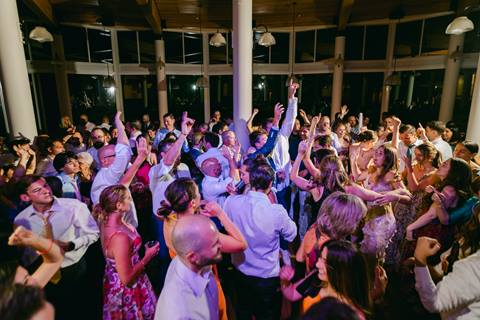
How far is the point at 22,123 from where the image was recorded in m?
4.33

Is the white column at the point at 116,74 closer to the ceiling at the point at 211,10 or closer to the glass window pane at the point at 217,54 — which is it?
the ceiling at the point at 211,10

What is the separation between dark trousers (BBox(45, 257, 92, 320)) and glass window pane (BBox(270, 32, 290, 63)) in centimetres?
926

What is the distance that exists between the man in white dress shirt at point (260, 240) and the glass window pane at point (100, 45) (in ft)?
29.4

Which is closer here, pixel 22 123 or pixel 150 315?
pixel 150 315

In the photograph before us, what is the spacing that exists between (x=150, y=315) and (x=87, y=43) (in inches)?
362

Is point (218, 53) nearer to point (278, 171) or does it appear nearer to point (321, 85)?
point (321, 85)

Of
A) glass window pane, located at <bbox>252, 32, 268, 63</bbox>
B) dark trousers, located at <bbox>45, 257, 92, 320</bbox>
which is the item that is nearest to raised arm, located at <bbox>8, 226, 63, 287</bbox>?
dark trousers, located at <bbox>45, 257, 92, 320</bbox>

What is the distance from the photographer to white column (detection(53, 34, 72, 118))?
8.00 meters

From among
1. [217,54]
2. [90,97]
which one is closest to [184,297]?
[90,97]

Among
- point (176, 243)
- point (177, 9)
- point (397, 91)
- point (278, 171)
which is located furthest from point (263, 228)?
point (397, 91)

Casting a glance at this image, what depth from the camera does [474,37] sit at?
7.16 metres

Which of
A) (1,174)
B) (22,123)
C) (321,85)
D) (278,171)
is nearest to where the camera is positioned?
(1,174)

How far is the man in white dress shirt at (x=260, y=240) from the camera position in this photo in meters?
2.00

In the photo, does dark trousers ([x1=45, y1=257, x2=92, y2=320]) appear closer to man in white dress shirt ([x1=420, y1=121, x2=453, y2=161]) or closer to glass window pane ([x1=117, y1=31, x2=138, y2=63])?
man in white dress shirt ([x1=420, y1=121, x2=453, y2=161])
